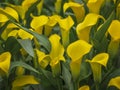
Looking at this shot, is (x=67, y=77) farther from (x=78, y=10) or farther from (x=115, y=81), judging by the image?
(x=78, y=10)

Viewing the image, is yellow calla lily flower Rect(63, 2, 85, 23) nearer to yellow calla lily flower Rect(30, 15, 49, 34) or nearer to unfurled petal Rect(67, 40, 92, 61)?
yellow calla lily flower Rect(30, 15, 49, 34)

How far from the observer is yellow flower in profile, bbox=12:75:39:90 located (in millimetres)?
1051

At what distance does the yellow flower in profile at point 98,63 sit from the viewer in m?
0.89

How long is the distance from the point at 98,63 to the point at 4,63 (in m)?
0.27

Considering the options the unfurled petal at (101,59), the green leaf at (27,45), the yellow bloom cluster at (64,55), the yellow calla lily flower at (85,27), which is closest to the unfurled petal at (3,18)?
the yellow bloom cluster at (64,55)

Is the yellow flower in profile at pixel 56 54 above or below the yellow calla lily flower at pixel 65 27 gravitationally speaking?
below

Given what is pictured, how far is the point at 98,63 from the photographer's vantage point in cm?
91

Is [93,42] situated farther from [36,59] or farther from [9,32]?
[9,32]

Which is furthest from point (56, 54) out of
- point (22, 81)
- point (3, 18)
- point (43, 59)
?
point (3, 18)

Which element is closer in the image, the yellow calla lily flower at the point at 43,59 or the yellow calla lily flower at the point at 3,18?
the yellow calla lily flower at the point at 43,59

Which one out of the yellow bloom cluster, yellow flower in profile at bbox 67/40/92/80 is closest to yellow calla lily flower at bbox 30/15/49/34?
the yellow bloom cluster

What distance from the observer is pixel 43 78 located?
1.03 meters

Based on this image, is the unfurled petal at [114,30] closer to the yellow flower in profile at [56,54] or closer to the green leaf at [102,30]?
the green leaf at [102,30]

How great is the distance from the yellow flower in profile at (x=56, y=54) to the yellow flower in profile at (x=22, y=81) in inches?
3.7
